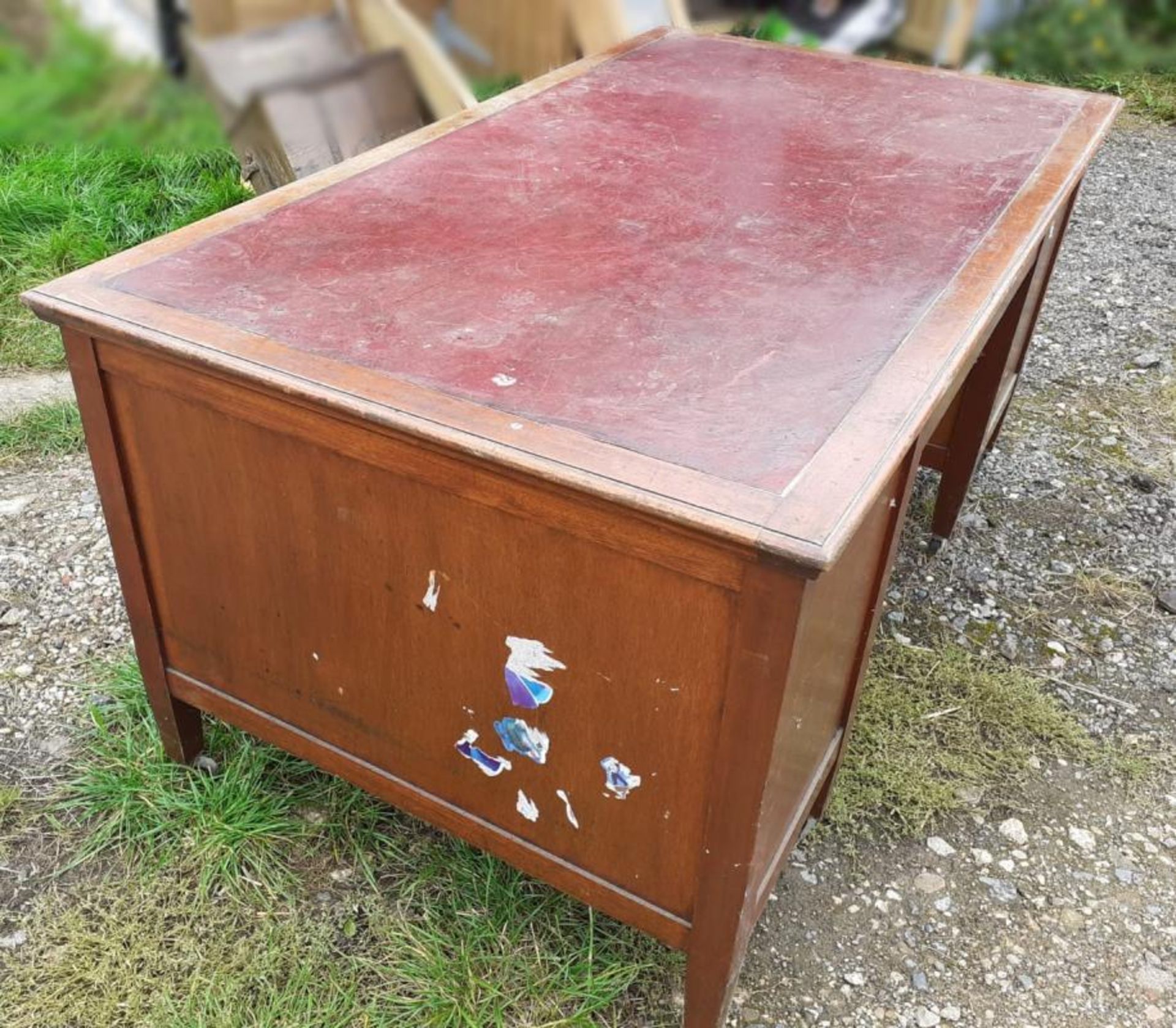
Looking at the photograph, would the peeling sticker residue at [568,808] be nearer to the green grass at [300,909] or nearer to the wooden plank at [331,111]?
the green grass at [300,909]

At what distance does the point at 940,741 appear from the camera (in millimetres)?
2078

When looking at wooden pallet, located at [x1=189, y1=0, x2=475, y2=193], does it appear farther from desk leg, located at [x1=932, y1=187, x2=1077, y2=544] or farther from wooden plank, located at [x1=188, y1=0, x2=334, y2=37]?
desk leg, located at [x1=932, y1=187, x2=1077, y2=544]

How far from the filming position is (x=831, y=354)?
4.36 feet

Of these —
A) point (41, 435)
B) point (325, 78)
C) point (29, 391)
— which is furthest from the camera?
point (29, 391)

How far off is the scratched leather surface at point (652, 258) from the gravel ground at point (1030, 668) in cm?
90

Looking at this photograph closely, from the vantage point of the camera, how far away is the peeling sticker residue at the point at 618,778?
131 cm

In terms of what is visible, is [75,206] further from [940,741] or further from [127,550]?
[940,741]

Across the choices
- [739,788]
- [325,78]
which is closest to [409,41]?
[325,78]

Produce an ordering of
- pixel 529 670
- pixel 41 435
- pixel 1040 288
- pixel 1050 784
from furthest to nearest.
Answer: pixel 41 435, pixel 1040 288, pixel 1050 784, pixel 529 670

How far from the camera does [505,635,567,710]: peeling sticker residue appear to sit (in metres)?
1.29

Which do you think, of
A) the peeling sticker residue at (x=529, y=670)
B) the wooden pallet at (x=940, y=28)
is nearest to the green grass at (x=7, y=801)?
the peeling sticker residue at (x=529, y=670)

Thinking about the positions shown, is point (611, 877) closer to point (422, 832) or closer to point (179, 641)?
point (422, 832)

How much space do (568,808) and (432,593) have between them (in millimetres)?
318

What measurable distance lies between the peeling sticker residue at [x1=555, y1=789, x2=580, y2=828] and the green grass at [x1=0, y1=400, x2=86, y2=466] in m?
1.85
